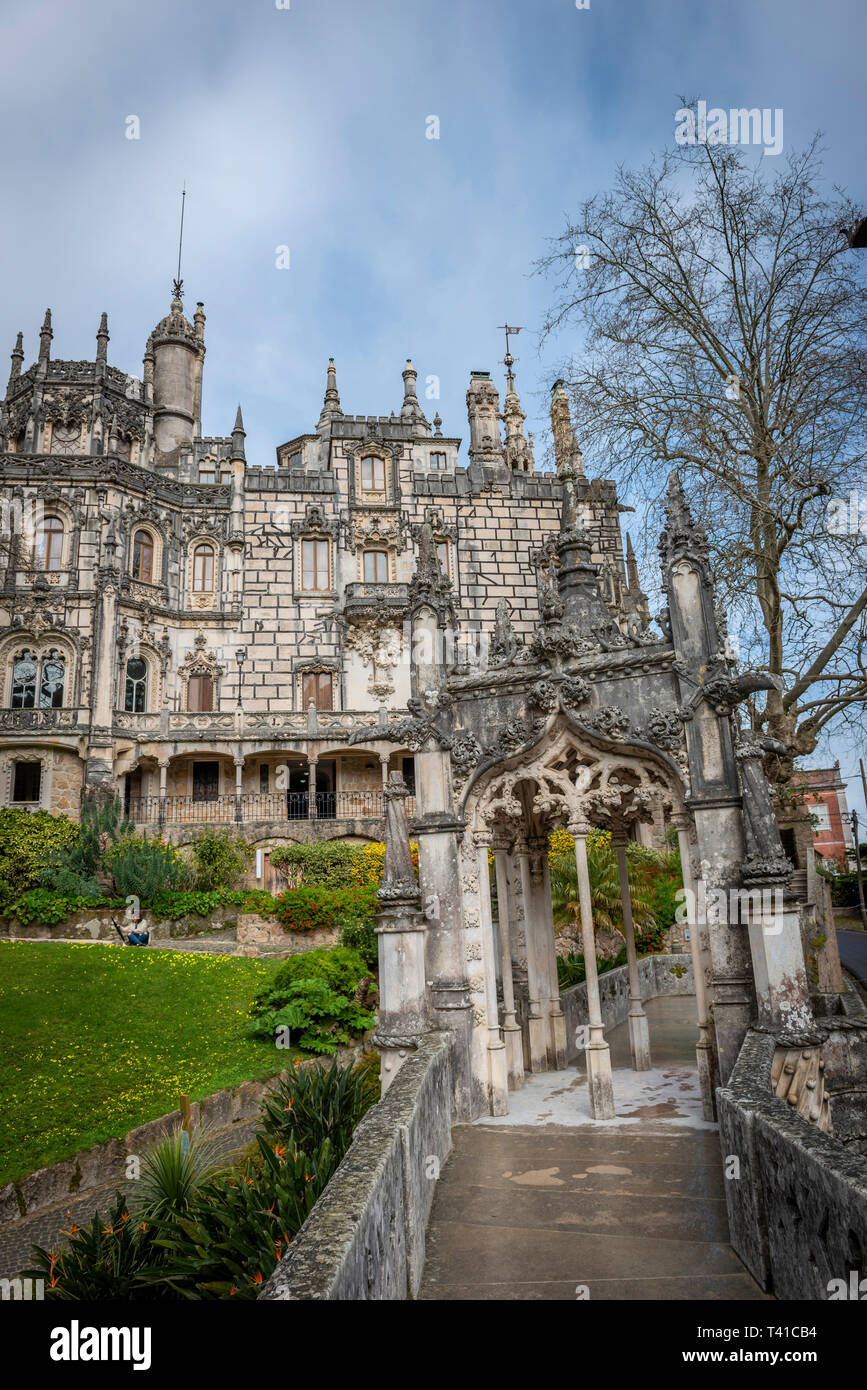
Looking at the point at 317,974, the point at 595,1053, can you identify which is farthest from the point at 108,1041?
the point at 595,1053

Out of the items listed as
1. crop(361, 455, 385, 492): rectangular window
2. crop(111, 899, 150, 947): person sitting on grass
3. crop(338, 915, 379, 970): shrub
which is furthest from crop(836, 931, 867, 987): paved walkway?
crop(361, 455, 385, 492): rectangular window

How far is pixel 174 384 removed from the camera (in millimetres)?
42531

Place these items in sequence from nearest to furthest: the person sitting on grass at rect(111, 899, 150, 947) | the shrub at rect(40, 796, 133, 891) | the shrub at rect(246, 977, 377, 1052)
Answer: the shrub at rect(246, 977, 377, 1052), the person sitting on grass at rect(111, 899, 150, 947), the shrub at rect(40, 796, 133, 891)

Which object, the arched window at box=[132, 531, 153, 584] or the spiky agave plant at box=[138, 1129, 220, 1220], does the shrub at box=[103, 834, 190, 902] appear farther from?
the spiky agave plant at box=[138, 1129, 220, 1220]

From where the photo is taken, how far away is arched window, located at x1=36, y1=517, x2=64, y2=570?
35.4 meters

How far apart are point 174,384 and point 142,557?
10972mm

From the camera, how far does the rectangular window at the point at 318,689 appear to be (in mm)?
36688

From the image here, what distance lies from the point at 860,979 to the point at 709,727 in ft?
56.9

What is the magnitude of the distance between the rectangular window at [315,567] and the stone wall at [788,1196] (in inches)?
1326

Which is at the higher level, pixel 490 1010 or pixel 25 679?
pixel 25 679

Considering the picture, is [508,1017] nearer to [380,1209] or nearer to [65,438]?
[380,1209]

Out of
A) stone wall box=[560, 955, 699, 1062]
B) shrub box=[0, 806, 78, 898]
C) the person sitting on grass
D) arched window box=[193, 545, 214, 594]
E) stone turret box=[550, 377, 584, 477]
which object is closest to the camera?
stone wall box=[560, 955, 699, 1062]

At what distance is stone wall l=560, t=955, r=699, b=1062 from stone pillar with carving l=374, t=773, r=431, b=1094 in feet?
14.1

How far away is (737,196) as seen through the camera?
13.2 meters
